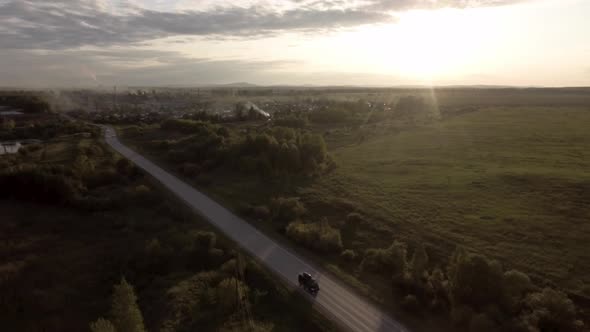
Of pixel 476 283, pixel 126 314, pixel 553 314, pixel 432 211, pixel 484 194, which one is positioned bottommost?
pixel 432 211

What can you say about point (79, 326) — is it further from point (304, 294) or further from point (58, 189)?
point (58, 189)

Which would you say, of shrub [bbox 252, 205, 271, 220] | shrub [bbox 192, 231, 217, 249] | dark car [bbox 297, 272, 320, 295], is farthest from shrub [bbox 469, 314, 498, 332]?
shrub [bbox 252, 205, 271, 220]

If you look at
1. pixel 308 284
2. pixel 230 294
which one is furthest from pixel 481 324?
pixel 230 294

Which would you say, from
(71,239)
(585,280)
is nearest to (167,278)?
(71,239)

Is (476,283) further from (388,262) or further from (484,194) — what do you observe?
(484,194)

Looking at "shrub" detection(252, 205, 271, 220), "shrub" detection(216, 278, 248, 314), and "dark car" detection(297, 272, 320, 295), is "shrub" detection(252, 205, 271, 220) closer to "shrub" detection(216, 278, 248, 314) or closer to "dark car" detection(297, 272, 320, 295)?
"shrub" detection(216, 278, 248, 314)

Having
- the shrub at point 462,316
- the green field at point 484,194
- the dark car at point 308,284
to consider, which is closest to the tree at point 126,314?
the dark car at point 308,284
